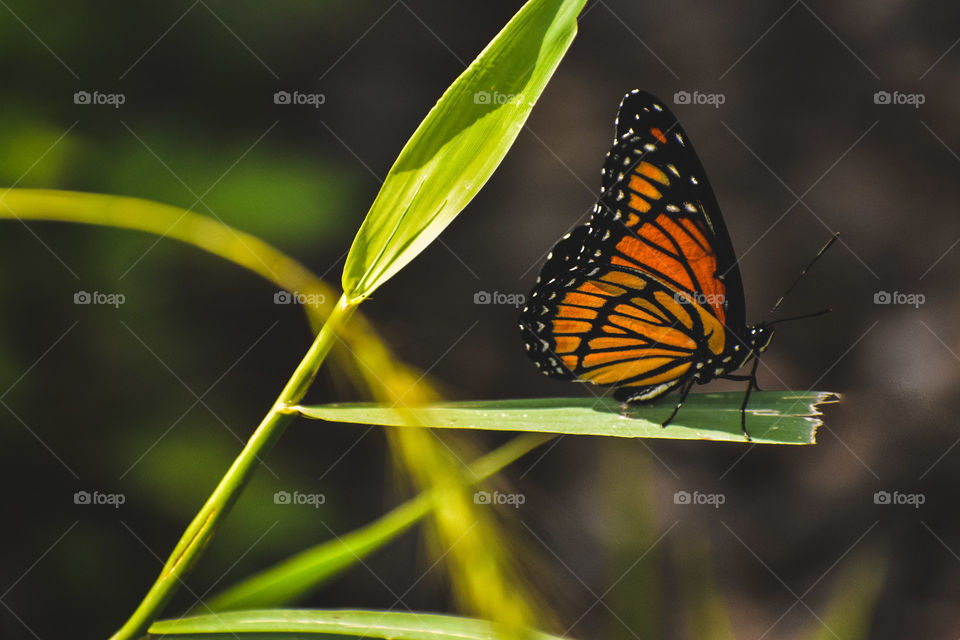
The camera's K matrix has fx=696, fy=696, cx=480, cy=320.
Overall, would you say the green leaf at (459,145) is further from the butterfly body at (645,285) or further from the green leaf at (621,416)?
the butterfly body at (645,285)

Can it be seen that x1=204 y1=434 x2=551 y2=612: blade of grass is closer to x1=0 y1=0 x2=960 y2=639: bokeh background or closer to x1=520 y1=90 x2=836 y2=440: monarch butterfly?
x1=520 y1=90 x2=836 y2=440: monarch butterfly

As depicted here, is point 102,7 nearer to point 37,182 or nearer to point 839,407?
point 37,182

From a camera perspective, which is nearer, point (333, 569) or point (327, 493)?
point (333, 569)

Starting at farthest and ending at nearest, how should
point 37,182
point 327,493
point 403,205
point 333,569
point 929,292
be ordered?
point 929,292
point 327,493
point 37,182
point 333,569
point 403,205

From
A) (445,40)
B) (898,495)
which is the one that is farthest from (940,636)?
(445,40)

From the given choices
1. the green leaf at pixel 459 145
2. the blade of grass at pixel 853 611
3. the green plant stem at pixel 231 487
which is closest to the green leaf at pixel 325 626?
the green plant stem at pixel 231 487

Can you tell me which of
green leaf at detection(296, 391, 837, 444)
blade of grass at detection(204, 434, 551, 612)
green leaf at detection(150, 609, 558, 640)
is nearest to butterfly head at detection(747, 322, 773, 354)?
green leaf at detection(296, 391, 837, 444)
